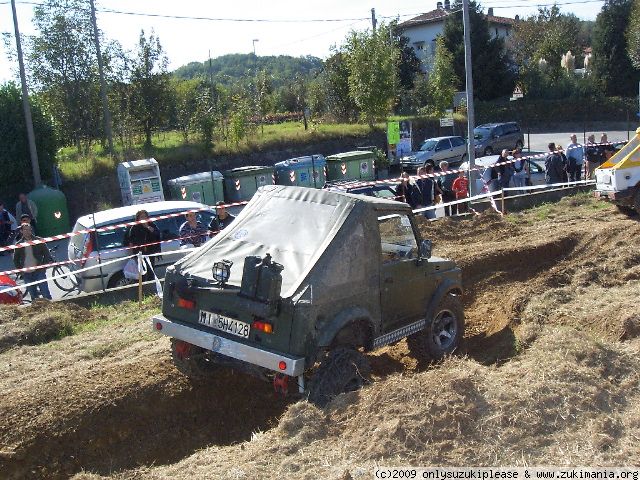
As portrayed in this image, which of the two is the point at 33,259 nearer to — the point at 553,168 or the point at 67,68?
the point at 553,168

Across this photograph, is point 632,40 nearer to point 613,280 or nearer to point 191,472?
point 613,280

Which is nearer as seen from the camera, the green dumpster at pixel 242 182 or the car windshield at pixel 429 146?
the green dumpster at pixel 242 182

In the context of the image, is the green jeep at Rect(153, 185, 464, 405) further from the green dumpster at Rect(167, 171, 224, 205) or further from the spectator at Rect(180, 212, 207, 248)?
the green dumpster at Rect(167, 171, 224, 205)

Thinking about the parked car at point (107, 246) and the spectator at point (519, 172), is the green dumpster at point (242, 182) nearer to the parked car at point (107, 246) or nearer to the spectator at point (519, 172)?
the spectator at point (519, 172)

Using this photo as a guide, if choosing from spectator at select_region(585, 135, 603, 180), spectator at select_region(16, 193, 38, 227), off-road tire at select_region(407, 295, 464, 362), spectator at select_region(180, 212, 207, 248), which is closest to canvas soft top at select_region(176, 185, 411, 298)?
off-road tire at select_region(407, 295, 464, 362)

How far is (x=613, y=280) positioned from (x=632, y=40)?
44603 mm

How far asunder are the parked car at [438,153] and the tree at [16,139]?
1594cm

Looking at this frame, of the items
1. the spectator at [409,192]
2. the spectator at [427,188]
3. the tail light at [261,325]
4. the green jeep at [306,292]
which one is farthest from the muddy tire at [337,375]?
the spectator at [427,188]

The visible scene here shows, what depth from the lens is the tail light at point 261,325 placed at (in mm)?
6152

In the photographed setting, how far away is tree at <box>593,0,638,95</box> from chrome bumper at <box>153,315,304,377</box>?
170 feet

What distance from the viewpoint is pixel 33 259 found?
13070mm

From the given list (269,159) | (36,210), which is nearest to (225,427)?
(36,210)

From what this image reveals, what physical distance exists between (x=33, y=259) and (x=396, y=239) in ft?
27.5

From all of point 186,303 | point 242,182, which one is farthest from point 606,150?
point 186,303
